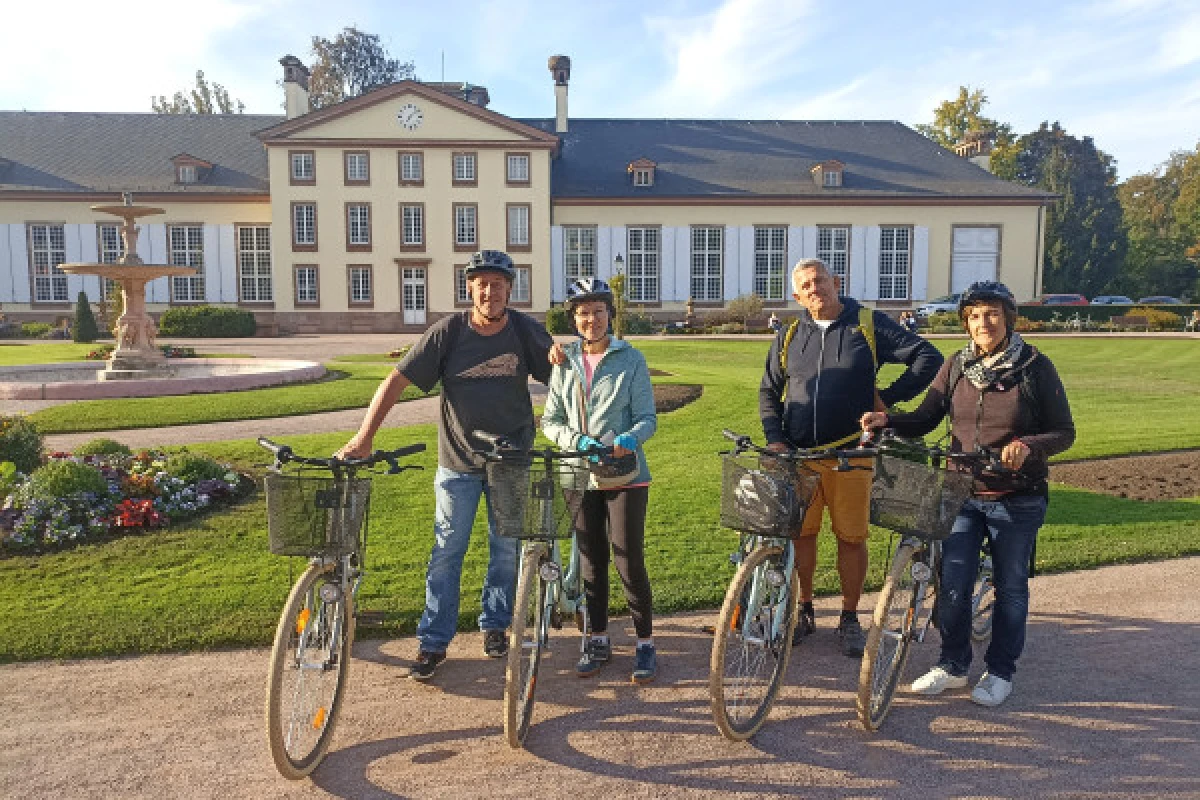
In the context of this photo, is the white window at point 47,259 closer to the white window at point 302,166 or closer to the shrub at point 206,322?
the shrub at point 206,322

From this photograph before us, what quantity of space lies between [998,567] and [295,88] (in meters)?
47.4

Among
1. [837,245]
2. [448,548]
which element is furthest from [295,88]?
[448,548]

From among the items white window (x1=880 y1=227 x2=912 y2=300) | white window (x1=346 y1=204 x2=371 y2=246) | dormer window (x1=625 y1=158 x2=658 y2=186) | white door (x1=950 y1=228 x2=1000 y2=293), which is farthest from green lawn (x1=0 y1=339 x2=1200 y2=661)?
white door (x1=950 y1=228 x2=1000 y2=293)

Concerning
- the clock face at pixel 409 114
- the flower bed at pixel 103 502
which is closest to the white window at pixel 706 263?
the clock face at pixel 409 114

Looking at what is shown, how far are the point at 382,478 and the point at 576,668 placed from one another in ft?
15.8

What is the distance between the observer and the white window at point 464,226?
135ft

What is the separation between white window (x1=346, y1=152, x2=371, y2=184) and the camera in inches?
1598

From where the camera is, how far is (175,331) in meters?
35.9

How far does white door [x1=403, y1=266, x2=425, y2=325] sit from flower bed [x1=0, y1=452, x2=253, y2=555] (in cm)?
3430

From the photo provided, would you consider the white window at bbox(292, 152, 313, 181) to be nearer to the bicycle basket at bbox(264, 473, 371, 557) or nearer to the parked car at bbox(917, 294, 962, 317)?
the parked car at bbox(917, 294, 962, 317)

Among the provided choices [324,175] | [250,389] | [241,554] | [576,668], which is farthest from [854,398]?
[324,175]

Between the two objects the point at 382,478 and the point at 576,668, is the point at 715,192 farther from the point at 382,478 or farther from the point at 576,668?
the point at 576,668

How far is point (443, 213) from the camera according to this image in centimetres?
4119

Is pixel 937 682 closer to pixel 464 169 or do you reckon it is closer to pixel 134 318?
pixel 134 318
